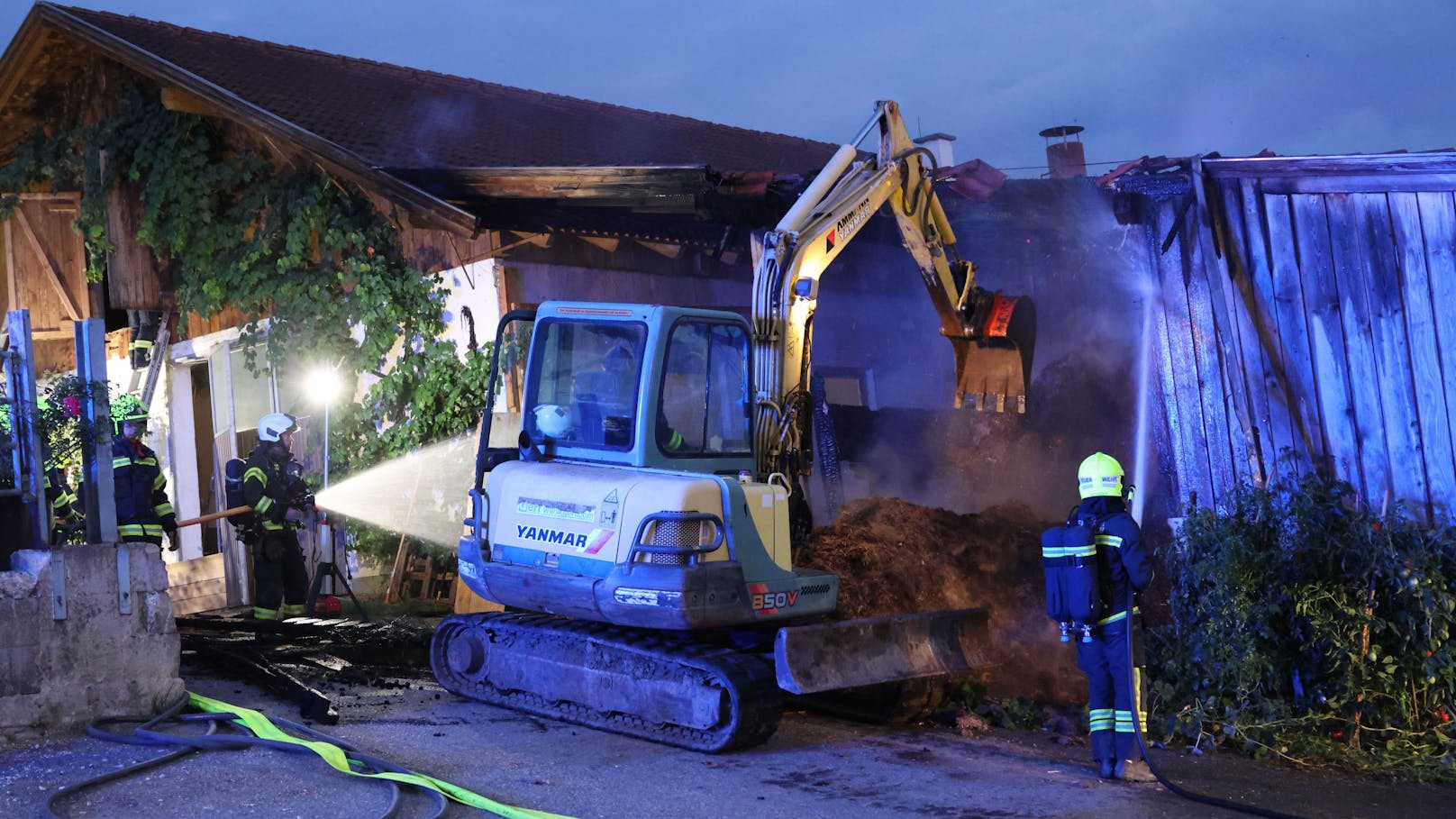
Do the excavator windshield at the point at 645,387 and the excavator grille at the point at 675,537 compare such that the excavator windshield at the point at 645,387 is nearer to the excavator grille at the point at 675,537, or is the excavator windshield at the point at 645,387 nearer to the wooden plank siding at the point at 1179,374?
the excavator grille at the point at 675,537

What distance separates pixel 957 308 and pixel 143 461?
22.7 feet

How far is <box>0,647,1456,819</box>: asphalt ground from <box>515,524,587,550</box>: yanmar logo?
3.82 feet

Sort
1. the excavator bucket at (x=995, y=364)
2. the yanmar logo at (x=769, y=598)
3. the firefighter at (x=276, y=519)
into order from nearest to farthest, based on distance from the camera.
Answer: the yanmar logo at (x=769, y=598)
the excavator bucket at (x=995, y=364)
the firefighter at (x=276, y=519)

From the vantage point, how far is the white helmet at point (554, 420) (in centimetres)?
866

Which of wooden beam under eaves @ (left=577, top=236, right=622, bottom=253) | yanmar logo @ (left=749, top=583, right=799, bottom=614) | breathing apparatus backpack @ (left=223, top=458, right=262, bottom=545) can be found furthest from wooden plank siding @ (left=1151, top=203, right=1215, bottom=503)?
breathing apparatus backpack @ (left=223, top=458, right=262, bottom=545)

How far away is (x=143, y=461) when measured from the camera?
11.4 m

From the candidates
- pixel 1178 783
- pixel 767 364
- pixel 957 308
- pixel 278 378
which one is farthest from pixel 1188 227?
pixel 278 378

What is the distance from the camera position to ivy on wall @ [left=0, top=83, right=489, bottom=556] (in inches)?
527

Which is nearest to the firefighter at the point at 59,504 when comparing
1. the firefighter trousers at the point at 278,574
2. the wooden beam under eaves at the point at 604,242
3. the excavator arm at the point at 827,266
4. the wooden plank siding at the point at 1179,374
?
the firefighter trousers at the point at 278,574

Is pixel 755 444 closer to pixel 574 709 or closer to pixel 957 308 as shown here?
pixel 574 709

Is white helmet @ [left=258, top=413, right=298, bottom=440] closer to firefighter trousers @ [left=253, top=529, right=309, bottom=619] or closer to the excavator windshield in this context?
firefighter trousers @ [left=253, top=529, right=309, bottom=619]

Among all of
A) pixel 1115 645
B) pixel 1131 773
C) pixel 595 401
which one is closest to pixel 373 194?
pixel 595 401

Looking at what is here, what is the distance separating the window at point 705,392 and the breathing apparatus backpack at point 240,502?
5083 millimetres

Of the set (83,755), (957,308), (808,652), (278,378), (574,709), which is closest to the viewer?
(83,755)
